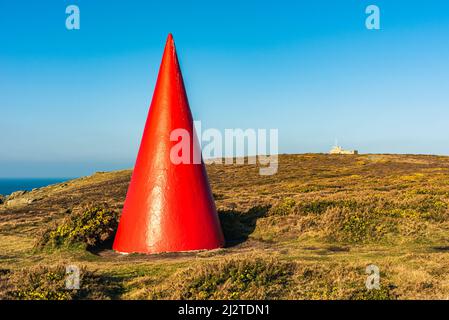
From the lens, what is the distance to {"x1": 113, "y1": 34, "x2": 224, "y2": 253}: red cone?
11.4 metres

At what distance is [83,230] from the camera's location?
42.1 feet

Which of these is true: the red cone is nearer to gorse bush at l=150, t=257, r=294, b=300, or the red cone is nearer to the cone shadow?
the cone shadow

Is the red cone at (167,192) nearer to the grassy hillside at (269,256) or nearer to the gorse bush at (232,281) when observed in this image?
the grassy hillside at (269,256)

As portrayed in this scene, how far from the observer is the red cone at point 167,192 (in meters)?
11.4

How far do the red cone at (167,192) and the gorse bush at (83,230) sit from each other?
100cm

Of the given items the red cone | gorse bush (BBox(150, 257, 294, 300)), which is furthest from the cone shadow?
gorse bush (BBox(150, 257, 294, 300))

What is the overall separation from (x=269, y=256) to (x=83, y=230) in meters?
5.85

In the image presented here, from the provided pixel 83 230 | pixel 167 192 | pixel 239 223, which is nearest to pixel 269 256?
pixel 167 192

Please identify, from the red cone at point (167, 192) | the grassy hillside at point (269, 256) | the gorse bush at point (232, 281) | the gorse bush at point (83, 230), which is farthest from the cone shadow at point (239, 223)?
the gorse bush at point (232, 281)

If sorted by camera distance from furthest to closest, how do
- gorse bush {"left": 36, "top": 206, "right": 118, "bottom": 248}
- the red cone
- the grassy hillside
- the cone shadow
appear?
the cone shadow, gorse bush {"left": 36, "top": 206, "right": 118, "bottom": 248}, the red cone, the grassy hillside

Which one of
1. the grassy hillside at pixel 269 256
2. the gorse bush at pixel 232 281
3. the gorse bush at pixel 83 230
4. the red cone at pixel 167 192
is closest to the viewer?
the gorse bush at pixel 232 281

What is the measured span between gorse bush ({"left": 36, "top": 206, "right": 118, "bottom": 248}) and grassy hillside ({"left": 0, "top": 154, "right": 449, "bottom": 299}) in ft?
0.11

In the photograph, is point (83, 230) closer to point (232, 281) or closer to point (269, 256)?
point (269, 256)

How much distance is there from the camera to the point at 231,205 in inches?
746
